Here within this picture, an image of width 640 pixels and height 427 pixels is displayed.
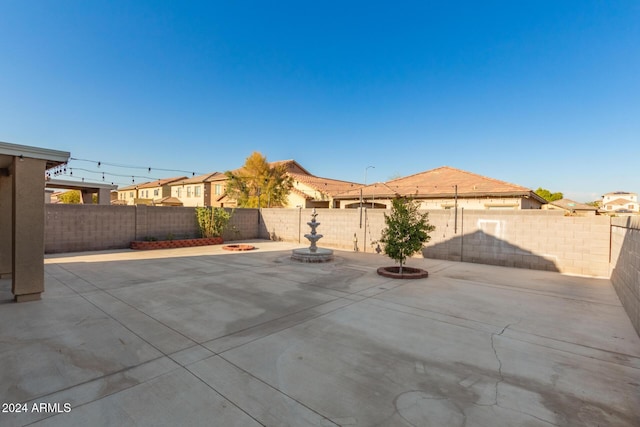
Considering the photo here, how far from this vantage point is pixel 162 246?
14.3m

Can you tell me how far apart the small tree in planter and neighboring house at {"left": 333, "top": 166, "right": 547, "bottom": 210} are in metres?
8.47

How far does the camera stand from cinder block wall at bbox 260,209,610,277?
9.48 meters

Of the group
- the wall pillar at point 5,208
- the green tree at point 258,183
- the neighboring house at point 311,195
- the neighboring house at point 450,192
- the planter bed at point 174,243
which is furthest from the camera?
the green tree at point 258,183

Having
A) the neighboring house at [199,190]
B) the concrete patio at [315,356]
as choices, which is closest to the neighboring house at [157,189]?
the neighboring house at [199,190]

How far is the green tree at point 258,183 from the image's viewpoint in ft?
88.4

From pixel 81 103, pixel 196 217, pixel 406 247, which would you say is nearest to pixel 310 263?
pixel 406 247

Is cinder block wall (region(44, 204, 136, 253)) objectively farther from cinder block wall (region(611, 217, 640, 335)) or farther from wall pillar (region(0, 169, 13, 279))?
cinder block wall (region(611, 217, 640, 335))

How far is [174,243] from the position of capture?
1478 centimetres

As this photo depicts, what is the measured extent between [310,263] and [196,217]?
9127 mm

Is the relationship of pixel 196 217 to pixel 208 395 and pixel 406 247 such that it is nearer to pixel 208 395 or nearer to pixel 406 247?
pixel 406 247

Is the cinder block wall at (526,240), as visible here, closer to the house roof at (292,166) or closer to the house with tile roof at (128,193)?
the house roof at (292,166)

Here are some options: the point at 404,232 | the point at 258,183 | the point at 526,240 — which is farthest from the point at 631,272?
the point at 258,183

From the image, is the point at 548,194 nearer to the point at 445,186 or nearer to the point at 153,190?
the point at 445,186

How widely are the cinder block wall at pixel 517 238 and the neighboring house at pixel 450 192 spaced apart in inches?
115
